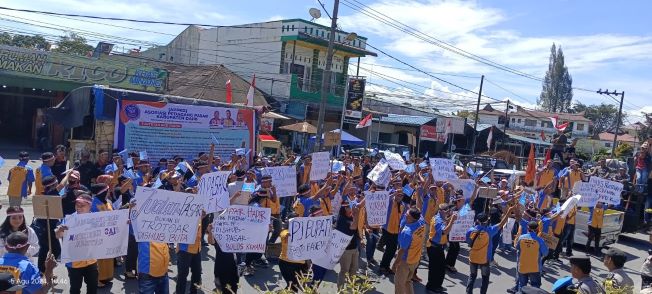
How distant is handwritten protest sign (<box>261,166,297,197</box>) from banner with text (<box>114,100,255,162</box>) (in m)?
5.23

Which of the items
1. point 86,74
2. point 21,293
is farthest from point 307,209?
point 86,74

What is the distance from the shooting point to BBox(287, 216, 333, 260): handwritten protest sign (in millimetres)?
7180

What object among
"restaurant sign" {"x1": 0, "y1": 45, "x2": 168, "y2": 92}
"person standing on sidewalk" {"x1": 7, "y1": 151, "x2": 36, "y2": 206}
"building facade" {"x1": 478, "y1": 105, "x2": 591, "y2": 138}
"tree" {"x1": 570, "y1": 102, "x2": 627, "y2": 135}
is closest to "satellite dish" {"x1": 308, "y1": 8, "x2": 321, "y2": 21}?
"restaurant sign" {"x1": 0, "y1": 45, "x2": 168, "y2": 92}

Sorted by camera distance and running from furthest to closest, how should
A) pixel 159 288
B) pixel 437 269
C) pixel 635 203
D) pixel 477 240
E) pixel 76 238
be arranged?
pixel 635 203, pixel 437 269, pixel 477 240, pixel 159 288, pixel 76 238

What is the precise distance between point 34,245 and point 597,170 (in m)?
19.0

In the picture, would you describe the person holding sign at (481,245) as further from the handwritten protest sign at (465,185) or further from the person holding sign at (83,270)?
the person holding sign at (83,270)

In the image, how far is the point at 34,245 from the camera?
6285mm

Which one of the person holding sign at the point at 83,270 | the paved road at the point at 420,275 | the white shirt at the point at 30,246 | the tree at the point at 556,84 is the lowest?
the paved road at the point at 420,275

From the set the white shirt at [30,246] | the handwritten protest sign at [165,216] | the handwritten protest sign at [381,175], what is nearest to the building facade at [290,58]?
the handwritten protest sign at [381,175]

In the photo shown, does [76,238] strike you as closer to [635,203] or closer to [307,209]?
[307,209]

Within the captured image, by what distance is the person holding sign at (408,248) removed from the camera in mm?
7844

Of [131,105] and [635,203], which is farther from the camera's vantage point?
[635,203]

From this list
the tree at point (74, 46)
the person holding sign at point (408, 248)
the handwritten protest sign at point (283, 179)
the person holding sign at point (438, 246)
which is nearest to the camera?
the person holding sign at point (408, 248)

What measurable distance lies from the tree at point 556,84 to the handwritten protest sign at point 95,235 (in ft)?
292
